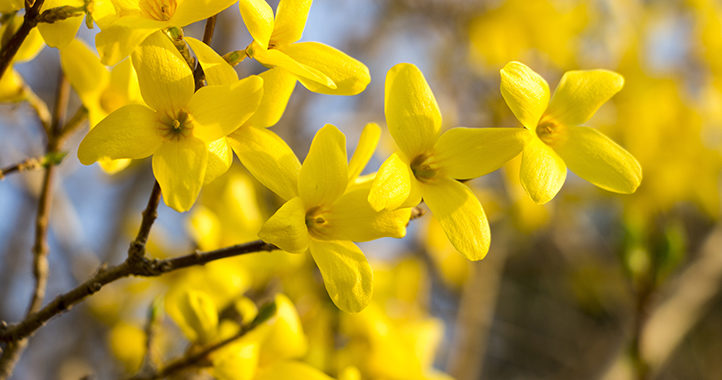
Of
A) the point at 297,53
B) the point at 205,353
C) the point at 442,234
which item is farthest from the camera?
the point at 442,234

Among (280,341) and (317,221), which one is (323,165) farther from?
(280,341)

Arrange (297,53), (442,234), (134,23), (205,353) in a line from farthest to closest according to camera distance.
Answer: (442,234), (205,353), (297,53), (134,23)

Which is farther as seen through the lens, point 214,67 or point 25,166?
point 25,166

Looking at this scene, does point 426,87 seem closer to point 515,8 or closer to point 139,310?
point 139,310

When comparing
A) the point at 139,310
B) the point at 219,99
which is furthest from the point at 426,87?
the point at 139,310

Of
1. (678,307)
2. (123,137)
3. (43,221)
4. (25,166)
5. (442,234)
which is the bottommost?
(678,307)

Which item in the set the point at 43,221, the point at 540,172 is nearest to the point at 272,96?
the point at 540,172

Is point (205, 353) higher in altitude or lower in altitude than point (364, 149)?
lower
